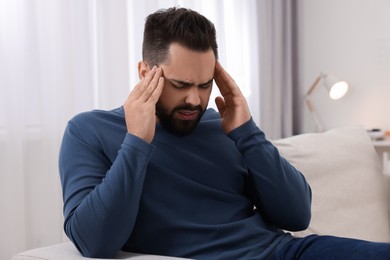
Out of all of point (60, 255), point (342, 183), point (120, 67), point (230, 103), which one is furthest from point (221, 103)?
point (120, 67)

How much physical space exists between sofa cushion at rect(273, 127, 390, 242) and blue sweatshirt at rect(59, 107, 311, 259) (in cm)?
54

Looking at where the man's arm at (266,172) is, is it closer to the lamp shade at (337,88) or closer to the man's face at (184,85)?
the man's face at (184,85)

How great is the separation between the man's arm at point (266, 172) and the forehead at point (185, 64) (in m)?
0.14

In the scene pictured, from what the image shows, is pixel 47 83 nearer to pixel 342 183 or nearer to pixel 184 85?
pixel 184 85

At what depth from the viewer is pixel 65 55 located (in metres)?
2.04

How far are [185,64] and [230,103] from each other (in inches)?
8.8

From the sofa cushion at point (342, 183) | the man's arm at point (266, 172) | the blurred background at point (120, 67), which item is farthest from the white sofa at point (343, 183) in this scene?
the blurred background at point (120, 67)

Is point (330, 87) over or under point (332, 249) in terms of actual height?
over

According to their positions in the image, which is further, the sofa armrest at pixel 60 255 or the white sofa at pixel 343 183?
the white sofa at pixel 343 183

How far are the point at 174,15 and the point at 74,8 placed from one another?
90 centimetres

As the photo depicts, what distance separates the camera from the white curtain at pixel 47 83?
188 cm

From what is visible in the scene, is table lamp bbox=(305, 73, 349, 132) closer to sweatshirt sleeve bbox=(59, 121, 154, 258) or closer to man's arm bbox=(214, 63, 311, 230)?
man's arm bbox=(214, 63, 311, 230)

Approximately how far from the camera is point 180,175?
130 cm

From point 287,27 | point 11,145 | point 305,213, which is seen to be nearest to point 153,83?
point 305,213
